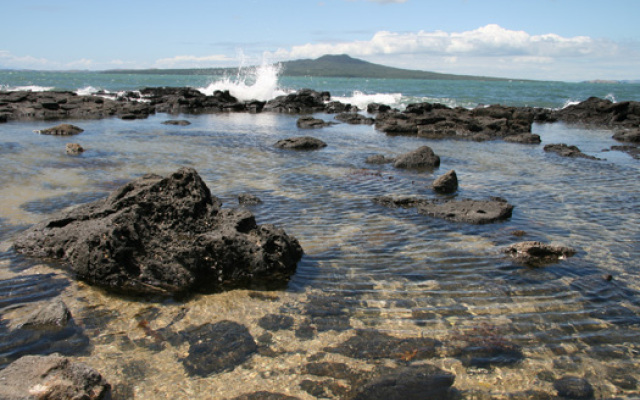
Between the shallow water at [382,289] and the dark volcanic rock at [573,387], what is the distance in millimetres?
105

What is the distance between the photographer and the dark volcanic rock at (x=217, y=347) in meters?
4.54

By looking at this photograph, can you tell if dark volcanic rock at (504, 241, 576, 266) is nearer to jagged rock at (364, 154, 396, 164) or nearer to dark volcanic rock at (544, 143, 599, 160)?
jagged rock at (364, 154, 396, 164)

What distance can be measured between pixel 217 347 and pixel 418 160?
1251cm

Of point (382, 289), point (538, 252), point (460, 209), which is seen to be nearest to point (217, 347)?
point (382, 289)

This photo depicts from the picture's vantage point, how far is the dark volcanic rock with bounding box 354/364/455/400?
4.15 meters

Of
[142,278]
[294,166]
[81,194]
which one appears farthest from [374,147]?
[142,278]

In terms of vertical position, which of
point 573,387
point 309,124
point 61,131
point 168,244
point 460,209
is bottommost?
point 573,387

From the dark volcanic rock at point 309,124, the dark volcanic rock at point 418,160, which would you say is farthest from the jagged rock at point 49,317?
the dark volcanic rock at point 309,124

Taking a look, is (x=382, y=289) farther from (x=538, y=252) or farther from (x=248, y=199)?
(x=248, y=199)

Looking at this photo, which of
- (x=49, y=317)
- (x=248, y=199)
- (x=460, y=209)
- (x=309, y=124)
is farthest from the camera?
(x=309, y=124)

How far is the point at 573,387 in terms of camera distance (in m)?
4.33

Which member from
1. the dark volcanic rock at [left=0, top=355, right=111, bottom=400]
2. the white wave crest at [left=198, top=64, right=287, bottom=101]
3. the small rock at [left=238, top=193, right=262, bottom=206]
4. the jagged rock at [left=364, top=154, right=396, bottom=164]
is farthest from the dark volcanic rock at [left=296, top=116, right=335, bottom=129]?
the dark volcanic rock at [left=0, top=355, right=111, bottom=400]

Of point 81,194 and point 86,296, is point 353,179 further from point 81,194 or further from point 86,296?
point 86,296

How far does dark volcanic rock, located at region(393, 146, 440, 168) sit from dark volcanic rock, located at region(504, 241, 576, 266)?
8412 millimetres
